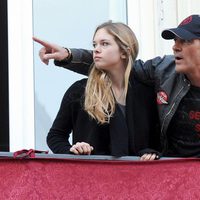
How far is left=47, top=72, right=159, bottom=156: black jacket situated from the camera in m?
2.21

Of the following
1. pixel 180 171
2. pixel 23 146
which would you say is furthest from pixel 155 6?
pixel 180 171

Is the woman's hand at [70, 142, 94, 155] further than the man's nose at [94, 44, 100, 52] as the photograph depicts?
No

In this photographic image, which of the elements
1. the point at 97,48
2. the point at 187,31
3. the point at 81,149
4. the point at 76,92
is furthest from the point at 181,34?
the point at 81,149

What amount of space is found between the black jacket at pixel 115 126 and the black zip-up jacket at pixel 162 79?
5 cm

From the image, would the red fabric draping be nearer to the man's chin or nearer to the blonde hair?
the blonde hair

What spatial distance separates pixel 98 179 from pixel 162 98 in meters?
0.45

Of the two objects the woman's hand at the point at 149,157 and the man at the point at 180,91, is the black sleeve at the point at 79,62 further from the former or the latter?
the woman's hand at the point at 149,157

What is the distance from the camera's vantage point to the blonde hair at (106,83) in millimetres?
2223

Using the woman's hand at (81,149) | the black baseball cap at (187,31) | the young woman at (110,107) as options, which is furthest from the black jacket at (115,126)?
the black baseball cap at (187,31)

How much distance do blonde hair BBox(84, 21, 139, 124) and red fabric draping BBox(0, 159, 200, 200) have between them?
0.26 metres

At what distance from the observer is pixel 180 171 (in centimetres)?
200

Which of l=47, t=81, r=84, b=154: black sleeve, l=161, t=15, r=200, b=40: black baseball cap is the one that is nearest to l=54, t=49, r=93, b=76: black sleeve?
l=47, t=81, r=84, b=154: black sleeve

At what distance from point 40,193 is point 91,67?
0.62 metres

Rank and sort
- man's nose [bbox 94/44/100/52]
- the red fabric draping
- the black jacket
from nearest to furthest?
the red fabric draping, the black jacket, man's nose [bbox 94/44/100/52]
